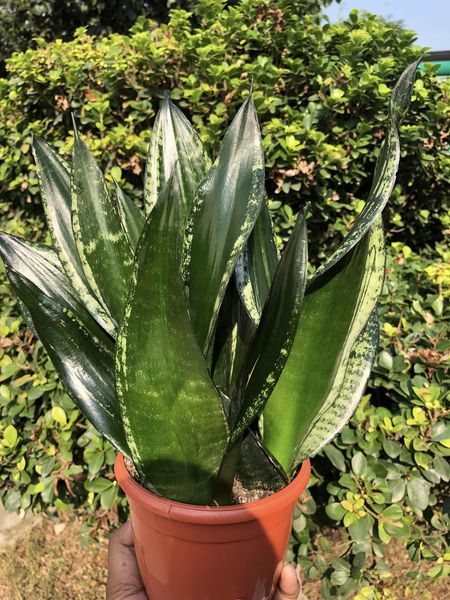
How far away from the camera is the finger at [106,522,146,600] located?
2.60 ft

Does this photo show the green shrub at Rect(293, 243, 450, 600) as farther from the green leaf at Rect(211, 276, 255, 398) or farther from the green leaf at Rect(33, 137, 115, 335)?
the green leaf at Rect(33, 137, 115, 335)

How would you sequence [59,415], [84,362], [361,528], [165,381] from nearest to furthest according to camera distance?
[165,381]
[84,362]
[361,528]
[59,415]

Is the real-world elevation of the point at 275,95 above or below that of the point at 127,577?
above

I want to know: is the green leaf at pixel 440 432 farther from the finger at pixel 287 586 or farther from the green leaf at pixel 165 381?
the green leaf at pixel 165 381

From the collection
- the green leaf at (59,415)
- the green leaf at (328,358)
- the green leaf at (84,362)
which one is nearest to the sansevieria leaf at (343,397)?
the green leaf at (328,358)

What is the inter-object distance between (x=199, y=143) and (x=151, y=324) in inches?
14.9

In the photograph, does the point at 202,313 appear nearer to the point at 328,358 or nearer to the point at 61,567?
the point at 328,358

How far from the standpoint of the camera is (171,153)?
0.76 m

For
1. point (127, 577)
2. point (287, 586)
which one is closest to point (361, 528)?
point (287, 586)

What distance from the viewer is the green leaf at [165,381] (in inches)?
18.7

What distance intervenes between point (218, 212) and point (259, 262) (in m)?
0.15

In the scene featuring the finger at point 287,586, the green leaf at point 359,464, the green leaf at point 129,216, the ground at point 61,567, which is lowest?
the ground at point 61,567

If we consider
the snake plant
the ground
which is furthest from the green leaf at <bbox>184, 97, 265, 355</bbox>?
the ground

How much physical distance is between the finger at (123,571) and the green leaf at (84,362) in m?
0.31
